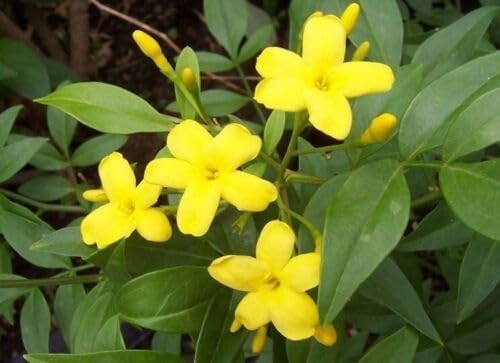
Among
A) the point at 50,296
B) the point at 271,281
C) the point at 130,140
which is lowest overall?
the point at 50,296

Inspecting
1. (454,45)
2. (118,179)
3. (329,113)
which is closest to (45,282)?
(118,179)

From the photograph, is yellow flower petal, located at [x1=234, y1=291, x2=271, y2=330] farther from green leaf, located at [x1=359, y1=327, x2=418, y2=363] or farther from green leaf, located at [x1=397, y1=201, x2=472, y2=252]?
green leaf, located at [x1=397, y1=201, x2=472, y2=252]

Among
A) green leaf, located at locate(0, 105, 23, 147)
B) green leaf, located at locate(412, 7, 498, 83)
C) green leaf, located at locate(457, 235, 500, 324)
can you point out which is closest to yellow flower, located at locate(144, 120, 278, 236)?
green leaf, located at locate(457, 235, 500, 324)

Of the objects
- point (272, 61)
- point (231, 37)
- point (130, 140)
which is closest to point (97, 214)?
point (272, 61)

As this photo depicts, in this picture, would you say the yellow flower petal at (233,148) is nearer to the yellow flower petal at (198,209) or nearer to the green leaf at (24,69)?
the yellow flower petal at (198,209)

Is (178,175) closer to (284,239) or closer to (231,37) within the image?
(284,239)

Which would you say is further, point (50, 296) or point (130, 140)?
point (130, 140)
